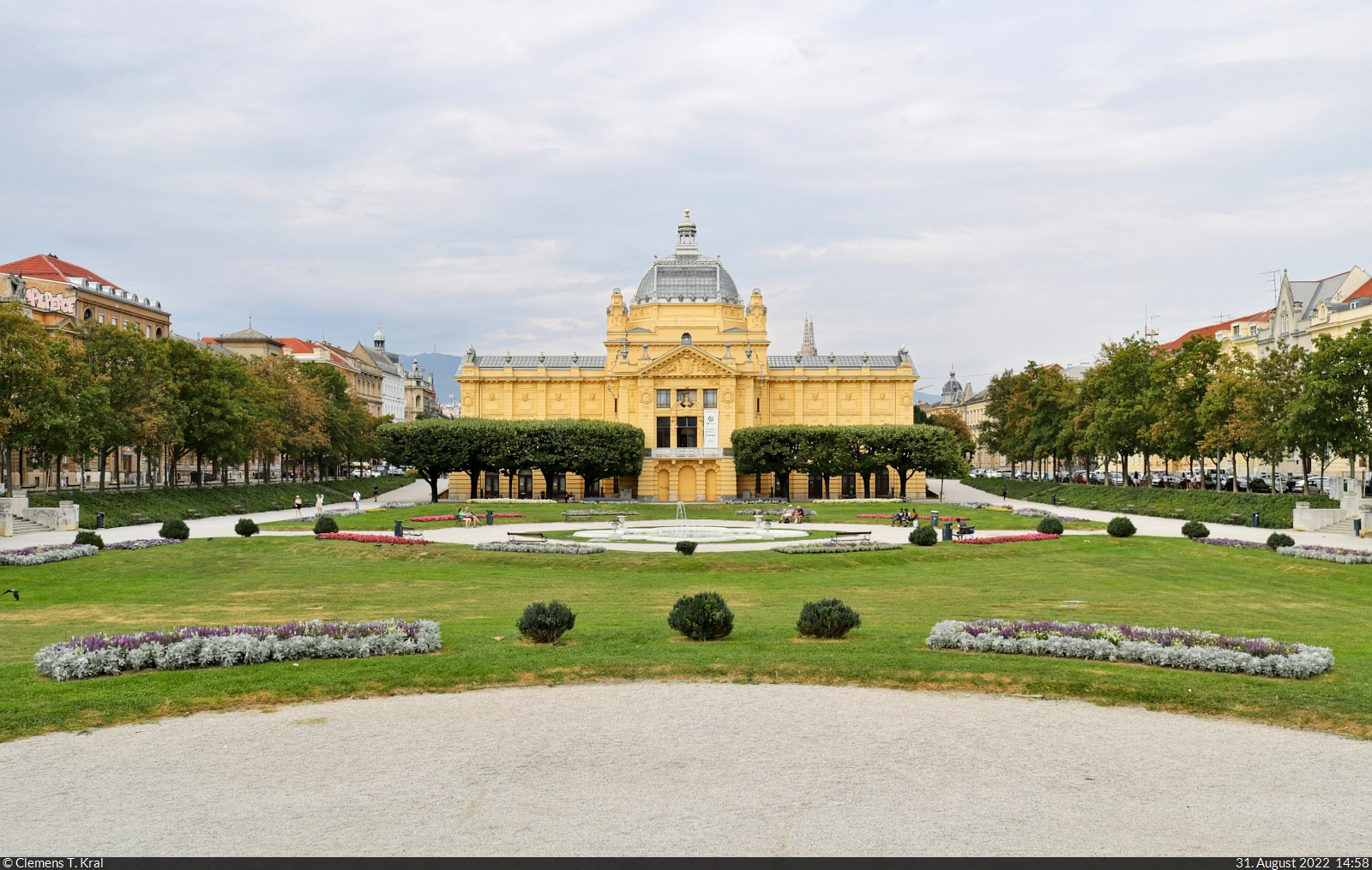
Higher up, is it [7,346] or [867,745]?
[7,346]

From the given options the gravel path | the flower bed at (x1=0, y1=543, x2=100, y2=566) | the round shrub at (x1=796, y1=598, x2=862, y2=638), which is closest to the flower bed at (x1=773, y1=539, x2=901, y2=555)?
the round shrub at (x1=796, y1=598, x2=862, y2=638)

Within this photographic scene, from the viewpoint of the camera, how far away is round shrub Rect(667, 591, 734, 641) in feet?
61.5

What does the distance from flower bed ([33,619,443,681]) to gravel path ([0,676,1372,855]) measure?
10.7 ft

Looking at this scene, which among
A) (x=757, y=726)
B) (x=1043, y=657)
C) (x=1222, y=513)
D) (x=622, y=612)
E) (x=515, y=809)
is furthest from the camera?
(x=1222, y=513)

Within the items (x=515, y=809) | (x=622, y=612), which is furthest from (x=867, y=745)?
(x=622, y=612)

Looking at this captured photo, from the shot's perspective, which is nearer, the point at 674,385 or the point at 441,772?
the point at 441,772

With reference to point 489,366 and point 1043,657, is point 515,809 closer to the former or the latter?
point 1043,657

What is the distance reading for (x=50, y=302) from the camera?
290ft

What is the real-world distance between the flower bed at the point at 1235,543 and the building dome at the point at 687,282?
206 feet

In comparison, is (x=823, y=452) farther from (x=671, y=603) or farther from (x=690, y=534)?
(x=671, y=603)

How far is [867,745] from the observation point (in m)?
11.8

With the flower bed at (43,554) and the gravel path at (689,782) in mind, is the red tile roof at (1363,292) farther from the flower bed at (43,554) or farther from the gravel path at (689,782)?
the flower bed at (43,554)

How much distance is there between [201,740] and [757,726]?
7.09 m

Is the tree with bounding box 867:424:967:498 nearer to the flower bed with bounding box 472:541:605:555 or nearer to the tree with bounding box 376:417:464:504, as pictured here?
the tree with bounding box 376:417:464:504
